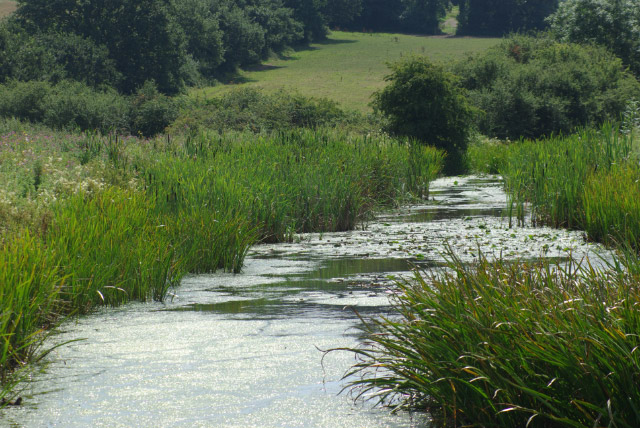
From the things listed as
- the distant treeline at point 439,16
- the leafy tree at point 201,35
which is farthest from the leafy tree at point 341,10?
the leafy tree at point 201,35

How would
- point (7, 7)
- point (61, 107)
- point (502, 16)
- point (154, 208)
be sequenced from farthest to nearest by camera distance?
point (502, 16) < point (7, 7) < point (61, 107) < point (154, 208)

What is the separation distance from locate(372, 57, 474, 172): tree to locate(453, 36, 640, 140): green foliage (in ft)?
28.1

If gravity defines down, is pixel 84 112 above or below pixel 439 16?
below

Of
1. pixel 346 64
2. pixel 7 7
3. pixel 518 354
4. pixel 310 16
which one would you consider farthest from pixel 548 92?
pixel 7 7

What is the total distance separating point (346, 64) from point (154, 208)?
219ft

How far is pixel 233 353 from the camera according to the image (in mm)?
5625

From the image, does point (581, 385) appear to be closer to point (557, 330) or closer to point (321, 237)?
point (557, 330)

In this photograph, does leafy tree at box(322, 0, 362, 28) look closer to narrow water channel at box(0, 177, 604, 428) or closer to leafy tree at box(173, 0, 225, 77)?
leafy tree at box(173, 0, 225, 77)

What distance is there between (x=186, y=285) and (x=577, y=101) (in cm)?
3304

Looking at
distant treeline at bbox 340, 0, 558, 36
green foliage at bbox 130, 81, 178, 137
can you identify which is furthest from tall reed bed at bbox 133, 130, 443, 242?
distant treeline at bbox 340, 0, 558, 36

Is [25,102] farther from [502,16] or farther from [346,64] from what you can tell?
[502,16]

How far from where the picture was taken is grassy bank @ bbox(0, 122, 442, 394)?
6.09m

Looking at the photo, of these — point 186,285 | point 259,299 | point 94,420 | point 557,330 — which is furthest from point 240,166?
point 557,330

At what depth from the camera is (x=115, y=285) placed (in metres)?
7.43
